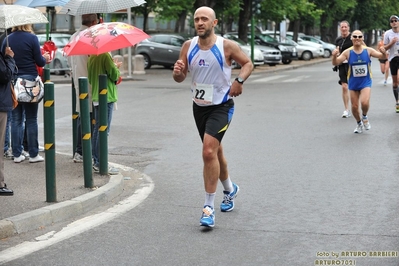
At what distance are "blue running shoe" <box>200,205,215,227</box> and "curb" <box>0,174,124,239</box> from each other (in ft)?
4.47

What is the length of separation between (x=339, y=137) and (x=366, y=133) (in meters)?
0.72

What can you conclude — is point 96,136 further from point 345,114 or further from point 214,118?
point 345,114

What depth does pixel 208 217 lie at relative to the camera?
290 inches

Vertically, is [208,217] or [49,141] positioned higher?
[49,141]

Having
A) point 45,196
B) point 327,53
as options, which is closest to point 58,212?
point 45,196

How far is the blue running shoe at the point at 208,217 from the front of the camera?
731 cm

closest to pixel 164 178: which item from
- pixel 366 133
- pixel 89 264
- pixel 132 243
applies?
pixel 132 243

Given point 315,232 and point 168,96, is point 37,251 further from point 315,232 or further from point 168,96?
point 168,96

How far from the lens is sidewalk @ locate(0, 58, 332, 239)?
7477 millimetres

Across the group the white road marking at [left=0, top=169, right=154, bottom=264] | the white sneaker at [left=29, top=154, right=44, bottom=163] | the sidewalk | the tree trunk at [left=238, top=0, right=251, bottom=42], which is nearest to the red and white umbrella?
the sidewalk

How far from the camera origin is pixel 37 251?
21.7 feet

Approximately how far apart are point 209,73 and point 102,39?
6.67ft

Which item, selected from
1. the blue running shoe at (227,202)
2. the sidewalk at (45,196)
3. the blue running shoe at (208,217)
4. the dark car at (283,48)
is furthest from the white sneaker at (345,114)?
the dark car at (283,48)

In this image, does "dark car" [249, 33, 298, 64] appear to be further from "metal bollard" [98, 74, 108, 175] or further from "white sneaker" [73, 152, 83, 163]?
"metal bollard" [98, 74, 108, 175]
